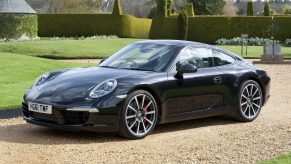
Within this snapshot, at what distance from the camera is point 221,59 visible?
917 centimetres

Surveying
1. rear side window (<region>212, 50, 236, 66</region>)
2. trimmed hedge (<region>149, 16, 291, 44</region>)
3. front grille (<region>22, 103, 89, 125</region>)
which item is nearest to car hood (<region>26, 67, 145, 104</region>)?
front grille (<region>22, 103, 89, 125</region>)

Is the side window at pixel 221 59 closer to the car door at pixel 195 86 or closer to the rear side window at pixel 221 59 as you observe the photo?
the rear side window at pixel 221 59

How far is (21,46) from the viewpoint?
31531mm

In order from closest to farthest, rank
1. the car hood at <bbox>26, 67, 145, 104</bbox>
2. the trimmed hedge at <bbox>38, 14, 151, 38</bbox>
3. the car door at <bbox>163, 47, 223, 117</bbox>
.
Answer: the car hood at <bbox>26, 67, 145, 104</bbox> → the car door at <bbox>163, 47, 223, 117</bbox> → the trimmed hedge at <bbox>38, 14, 151, 38</bbox>

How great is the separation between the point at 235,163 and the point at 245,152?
61 cm

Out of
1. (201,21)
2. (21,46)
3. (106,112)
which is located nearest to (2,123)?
(106,112)

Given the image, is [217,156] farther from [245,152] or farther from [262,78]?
[262,78]

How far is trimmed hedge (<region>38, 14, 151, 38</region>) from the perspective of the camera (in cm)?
4506

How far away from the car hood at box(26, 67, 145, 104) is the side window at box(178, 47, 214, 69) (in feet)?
3.02

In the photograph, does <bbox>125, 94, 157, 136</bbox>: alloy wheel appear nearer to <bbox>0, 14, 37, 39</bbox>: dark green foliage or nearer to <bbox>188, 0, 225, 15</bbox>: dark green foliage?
<bbox>0, 14, 37, 39</bbox>: dark green foliage

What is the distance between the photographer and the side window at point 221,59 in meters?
9.05

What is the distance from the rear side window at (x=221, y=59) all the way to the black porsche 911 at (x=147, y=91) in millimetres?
17

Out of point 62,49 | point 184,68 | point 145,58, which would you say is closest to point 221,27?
point 62,49

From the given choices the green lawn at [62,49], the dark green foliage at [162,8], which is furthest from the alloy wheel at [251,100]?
the dark green foliage at [162,8]
